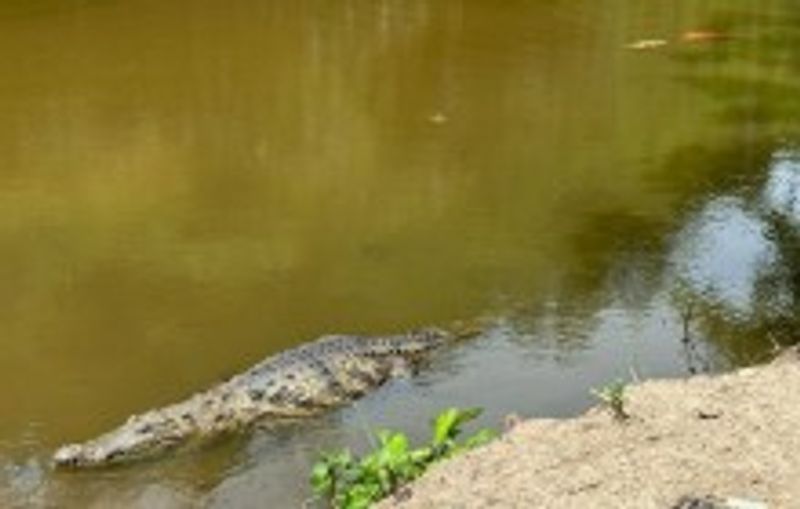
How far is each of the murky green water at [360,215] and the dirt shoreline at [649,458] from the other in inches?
52.5

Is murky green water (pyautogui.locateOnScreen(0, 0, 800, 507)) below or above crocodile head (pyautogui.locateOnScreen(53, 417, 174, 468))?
above

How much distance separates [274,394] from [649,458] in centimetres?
268

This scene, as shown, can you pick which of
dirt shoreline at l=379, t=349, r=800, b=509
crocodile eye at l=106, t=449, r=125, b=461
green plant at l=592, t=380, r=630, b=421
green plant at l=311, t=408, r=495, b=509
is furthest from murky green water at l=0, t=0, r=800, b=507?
green plant at l=592, t=380, r=630, b=421

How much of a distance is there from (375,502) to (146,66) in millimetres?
10226

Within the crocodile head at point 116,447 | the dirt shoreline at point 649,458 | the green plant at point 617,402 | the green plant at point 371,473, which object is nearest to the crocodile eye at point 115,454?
the crocodile head at point 116,447

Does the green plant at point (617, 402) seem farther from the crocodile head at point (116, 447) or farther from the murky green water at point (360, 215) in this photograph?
the crocodile head at point (116, 447)

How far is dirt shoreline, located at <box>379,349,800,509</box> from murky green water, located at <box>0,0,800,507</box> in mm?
1334

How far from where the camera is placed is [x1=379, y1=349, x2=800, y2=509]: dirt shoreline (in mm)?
4816

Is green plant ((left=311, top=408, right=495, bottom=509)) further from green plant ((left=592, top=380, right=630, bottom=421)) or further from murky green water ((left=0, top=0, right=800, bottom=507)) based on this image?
murky green water ((left=0, top=0, right=800, bottom=507))

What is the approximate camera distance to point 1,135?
12.3m

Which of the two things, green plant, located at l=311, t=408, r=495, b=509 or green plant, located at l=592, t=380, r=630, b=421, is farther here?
green plant, located at l=592, t=380, r=630, b=421

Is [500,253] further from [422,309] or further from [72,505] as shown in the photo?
[72,505]

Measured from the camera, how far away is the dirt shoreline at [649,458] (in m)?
4.82

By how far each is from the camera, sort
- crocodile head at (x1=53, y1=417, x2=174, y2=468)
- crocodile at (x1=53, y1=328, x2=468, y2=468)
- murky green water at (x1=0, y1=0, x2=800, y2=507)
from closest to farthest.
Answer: crocodile head at (x1=53, y1=417, x2=174, y2=468) → crocodile at (x1=53, y1=328, x2=468, y2=468) → murky green water at (x1=0, y1=0, x2=800, y2=507)
